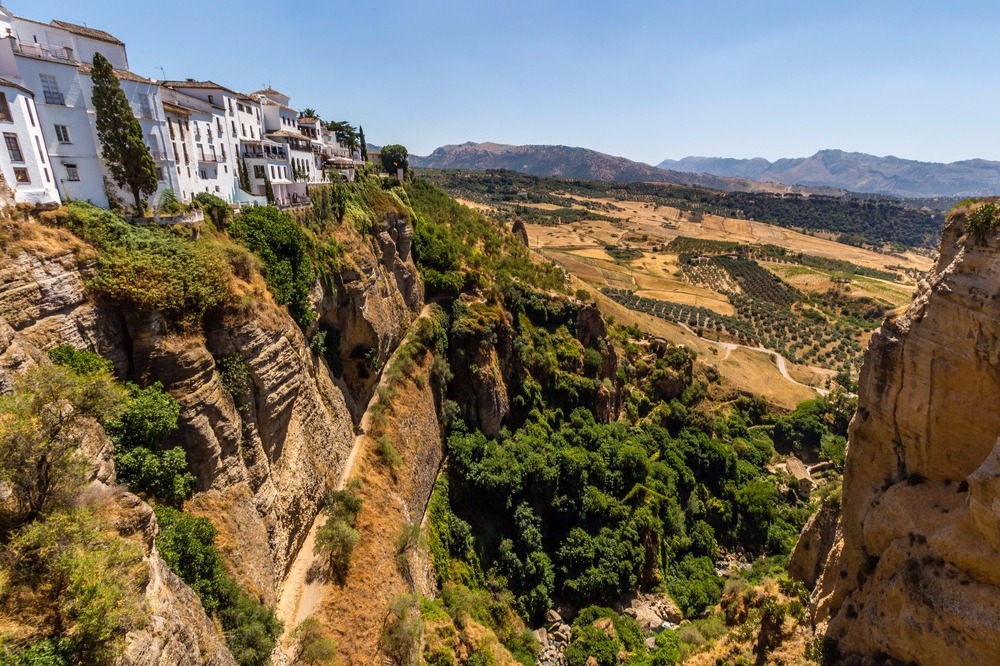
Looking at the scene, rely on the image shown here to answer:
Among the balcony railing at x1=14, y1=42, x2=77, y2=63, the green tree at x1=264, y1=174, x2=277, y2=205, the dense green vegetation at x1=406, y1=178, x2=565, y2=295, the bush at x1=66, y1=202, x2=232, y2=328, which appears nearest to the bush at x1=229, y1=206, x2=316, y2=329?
the bush at x1=66, y1=202, x2=232, y2=328

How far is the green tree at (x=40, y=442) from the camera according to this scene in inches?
488

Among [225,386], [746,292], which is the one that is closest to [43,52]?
[225,386]

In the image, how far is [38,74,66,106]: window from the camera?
974 inches

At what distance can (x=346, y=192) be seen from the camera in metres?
47.2

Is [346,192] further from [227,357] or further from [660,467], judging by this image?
[660,467]

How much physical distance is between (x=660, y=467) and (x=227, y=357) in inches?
1713

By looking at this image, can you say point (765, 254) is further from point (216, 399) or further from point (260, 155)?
point (216, 399)

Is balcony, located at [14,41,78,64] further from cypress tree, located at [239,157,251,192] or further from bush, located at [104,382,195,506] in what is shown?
bush, located at [104,382,195,506]

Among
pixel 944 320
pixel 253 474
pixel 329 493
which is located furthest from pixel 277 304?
pixel 944 320

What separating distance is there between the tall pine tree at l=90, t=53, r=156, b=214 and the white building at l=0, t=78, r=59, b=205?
2614 millimetres

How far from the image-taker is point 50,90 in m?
25.0

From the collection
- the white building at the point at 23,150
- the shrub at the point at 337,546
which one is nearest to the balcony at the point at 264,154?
the white building at the point at 23,150

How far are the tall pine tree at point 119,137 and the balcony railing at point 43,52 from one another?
7.57ft

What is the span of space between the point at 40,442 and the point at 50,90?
22.3 meters
